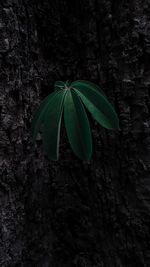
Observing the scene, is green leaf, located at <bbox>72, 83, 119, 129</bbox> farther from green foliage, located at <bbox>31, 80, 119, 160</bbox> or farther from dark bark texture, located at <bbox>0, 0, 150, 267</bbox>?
dark bark texture, located at <bbox>0, 0, 150, 267</bbox>

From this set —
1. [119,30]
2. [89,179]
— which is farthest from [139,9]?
[89,179]

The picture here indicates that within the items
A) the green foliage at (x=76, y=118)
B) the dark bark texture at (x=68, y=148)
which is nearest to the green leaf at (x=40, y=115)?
the green foliage at (x=76, y=118)

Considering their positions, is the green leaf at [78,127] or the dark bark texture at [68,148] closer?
the green leaf at [78,127]

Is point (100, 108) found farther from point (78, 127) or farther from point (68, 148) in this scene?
point (68, 148)

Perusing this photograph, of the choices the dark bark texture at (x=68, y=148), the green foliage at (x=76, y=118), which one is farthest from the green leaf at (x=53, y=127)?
the dark bark texture at (x=68, y=148)

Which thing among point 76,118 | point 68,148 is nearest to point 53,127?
point 76,118

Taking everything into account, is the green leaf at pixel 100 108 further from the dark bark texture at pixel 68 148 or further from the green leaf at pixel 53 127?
A: the dark bark texture at pixel 68 148
